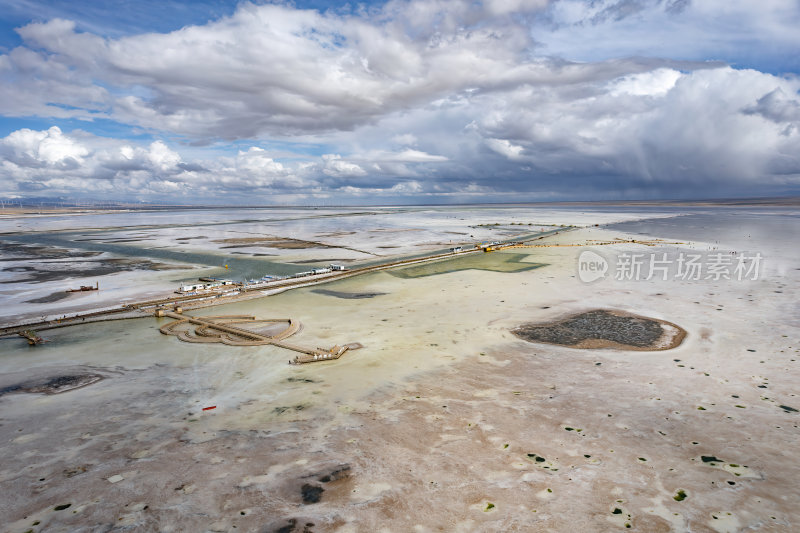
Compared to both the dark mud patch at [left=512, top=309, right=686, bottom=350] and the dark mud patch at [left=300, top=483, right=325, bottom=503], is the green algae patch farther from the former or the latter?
the dark mud patch at [left=300, top=483, right=325, bottom=503]

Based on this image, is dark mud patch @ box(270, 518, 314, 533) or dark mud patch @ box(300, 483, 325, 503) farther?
dark mud patch @ box(300, 483, 325, 503)

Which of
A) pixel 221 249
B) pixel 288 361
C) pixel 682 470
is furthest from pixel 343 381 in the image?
pixel 221 249

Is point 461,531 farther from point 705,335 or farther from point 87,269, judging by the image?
point 87,269

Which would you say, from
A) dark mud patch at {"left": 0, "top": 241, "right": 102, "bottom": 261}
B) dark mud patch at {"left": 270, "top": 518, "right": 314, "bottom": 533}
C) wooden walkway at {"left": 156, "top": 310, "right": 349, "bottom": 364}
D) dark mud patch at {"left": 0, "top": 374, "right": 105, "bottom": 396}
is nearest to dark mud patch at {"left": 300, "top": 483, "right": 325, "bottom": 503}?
dark mud patch at {"left": 270, "top": 518, "right": 314, "bottom": 533}

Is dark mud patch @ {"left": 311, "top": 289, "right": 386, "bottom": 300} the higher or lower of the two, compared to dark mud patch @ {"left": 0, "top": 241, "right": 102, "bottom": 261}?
higher

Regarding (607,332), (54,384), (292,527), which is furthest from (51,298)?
(607,332)
